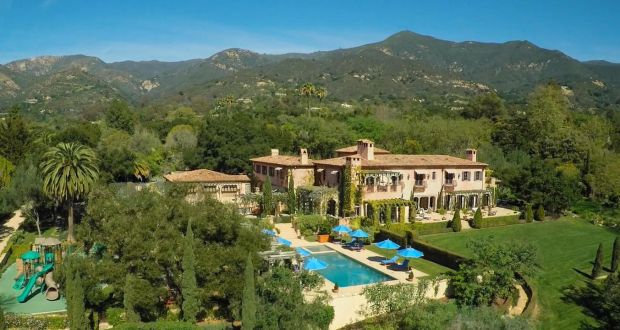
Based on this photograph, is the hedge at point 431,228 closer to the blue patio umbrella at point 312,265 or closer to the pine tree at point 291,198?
the pine tree at point 291,198

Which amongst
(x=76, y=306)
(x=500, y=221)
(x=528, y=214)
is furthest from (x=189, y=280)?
(x=528, y=214)

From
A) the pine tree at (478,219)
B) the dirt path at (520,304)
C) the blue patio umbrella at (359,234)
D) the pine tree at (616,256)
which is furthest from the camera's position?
the pine tree at (478,219)

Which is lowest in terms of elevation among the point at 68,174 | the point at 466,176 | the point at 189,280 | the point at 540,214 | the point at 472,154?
the point at 540,214

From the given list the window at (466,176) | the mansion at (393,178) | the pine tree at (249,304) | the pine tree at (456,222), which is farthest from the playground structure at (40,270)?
the window at (466,176)

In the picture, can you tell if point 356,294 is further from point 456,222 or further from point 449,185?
point 449,185

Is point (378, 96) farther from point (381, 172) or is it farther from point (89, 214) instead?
point (89, 214)
